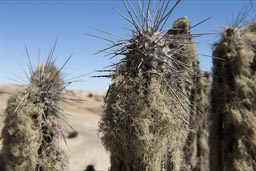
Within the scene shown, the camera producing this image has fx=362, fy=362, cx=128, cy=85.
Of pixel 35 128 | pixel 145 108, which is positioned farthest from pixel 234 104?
pixel 35 128

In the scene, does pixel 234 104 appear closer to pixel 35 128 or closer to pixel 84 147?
pixel 35 128

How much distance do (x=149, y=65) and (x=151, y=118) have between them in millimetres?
1121

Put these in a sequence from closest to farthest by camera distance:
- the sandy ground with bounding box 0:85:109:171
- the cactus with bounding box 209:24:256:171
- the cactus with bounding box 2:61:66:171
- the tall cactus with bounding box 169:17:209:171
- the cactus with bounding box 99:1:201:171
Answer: the cactus with bounding box 99:1:201:171
the cactus with bounding box 2:61:66:171
the cactus with bounding box 209:24:256:171
the tall cactus with bounding box 169:17:209:171
the sandy ground with bounding box 0:85:109:171

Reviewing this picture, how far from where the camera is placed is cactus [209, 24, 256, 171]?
12.4m

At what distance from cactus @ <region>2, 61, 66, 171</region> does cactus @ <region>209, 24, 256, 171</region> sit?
18.7 feet

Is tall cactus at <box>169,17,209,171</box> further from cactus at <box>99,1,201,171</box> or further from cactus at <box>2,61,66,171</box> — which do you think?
cactus at <box>99,1,201,171</box>

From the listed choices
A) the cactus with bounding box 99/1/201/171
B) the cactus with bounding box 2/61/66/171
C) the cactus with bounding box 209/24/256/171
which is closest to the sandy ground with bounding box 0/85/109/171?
the cactus with bounding box 2/61/66/171

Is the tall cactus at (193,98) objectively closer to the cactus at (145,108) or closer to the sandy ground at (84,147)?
the sandy ground at (84,147)

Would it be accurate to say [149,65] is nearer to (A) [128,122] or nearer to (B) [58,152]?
(A) [128,122]

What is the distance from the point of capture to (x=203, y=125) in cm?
2012

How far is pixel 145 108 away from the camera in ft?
23.4

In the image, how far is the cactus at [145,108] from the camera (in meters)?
7.14

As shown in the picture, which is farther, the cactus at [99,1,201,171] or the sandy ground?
the sandy ground

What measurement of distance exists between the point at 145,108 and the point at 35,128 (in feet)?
21.2
